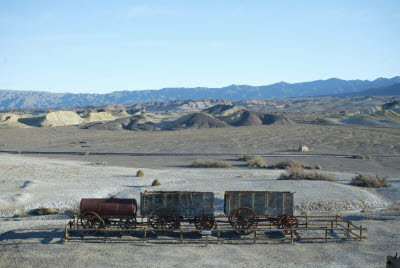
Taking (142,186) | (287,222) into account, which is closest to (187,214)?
(287,222)

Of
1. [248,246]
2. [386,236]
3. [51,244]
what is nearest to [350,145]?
[386,236]

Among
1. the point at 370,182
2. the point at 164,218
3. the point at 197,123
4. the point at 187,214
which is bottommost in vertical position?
the point at 370,182

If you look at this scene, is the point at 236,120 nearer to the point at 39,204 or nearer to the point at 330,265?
the point at 39,204

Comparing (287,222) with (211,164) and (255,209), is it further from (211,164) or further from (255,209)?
(211,164)

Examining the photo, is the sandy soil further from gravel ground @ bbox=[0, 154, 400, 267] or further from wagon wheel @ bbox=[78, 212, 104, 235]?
wagon wheel @ bbox=[78, 212, 104, 235]

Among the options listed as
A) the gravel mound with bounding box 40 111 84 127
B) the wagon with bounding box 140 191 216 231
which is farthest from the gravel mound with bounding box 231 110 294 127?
the wagon with bounding box 140 191 216 231

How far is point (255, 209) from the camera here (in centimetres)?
1664

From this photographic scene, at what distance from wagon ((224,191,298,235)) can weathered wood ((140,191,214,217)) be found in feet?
3.25

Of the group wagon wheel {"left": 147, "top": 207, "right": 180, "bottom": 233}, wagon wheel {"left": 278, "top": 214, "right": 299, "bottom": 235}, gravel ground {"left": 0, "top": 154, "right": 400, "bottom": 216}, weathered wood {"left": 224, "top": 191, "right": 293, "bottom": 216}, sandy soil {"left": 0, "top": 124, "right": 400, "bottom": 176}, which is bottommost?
sandy soil {"left": 0, "top": 124, "right": 400, "bottom": 176}

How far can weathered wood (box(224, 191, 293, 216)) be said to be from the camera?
54.5 feet

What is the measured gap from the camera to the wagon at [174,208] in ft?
52.9

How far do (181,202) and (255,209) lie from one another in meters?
3.08

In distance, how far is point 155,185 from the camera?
29.1 metres

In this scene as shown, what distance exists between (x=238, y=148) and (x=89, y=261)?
1788 inches
